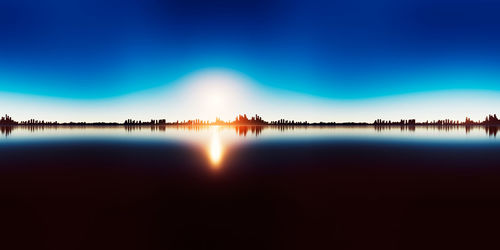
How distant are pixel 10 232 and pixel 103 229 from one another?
3.48m

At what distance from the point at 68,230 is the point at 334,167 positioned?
24.0 m

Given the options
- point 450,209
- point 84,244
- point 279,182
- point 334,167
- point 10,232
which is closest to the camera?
point 84,244

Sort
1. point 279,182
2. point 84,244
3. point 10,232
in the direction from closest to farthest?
1. point 84,244
2. point 10,232
3. point 279,182

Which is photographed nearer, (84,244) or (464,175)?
(84,244)

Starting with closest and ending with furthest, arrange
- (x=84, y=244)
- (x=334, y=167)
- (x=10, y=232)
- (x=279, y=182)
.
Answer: (x=84, y=244)
(x=10, y=232)
(x=279, y=182)
(x=334, y=167)

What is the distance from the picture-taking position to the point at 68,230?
11.7 metres

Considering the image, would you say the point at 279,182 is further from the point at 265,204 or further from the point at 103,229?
the point at 103,229

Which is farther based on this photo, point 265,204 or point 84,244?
point 265,204

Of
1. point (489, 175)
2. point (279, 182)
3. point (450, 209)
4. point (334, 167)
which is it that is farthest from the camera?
point (334, 167)

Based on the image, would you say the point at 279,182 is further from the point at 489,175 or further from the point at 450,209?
the point at 489,175

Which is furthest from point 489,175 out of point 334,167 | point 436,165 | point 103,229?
point 103,229

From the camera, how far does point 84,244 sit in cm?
1052

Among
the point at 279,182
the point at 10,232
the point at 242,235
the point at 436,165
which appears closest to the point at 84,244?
the point at 10,232

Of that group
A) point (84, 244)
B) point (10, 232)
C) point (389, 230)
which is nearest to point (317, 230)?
point (389, 230)
